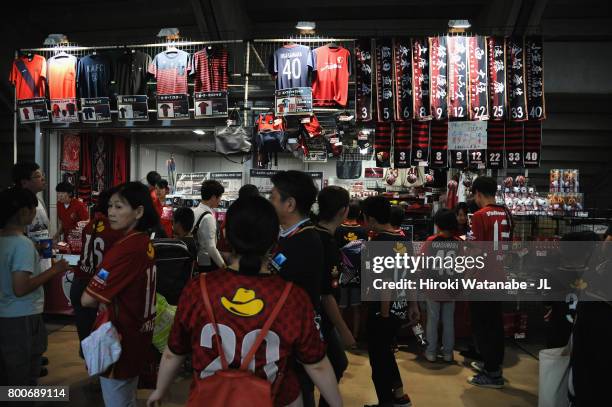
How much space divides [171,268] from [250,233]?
2.38 metres

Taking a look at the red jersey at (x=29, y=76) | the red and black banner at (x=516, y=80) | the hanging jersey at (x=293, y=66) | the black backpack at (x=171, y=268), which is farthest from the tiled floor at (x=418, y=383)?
the red jersey at (x=29, y=76)

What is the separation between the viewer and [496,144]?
5.48 meters

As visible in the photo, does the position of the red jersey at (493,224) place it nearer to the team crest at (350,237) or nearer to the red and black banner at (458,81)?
the team crest at (350,237)

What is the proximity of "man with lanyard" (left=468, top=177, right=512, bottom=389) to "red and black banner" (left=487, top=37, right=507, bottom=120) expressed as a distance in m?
1.41

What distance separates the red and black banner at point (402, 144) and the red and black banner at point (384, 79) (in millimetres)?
290

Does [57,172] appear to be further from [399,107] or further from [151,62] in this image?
[399,107]

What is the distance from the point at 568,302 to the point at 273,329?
2103 millimetres

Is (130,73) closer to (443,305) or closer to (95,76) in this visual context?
(95,76)

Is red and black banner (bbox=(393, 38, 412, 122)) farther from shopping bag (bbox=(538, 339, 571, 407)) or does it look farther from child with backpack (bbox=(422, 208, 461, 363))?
shopping bag (bbox=(538, 339, 571, 407))

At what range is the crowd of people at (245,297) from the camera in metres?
1.46

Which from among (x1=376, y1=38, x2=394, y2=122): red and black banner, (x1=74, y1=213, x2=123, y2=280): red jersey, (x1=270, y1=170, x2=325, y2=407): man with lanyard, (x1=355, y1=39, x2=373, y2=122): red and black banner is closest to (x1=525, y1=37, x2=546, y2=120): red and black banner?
(x1=376, y1=38, x2=394, y2=122): red and black banner

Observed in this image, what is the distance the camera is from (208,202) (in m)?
4.66

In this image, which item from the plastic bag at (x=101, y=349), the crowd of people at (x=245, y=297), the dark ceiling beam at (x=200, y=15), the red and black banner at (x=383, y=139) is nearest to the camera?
the crowd of people at (x=245, y=297)


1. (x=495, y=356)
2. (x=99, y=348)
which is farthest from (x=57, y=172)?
(x=495, y=356)
